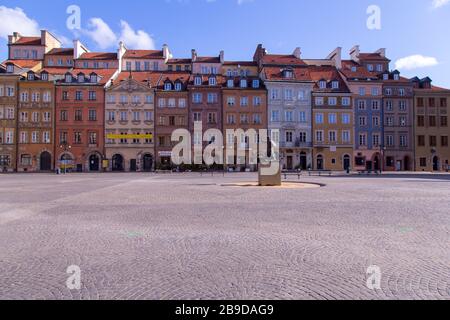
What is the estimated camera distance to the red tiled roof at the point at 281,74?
56.7 metres

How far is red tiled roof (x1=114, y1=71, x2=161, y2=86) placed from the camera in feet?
186

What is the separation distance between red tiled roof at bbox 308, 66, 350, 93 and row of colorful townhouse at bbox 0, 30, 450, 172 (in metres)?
0.17

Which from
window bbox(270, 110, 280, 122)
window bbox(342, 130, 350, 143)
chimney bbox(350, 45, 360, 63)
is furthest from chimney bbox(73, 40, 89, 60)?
chimney bbox(350, 45, 360, 63)

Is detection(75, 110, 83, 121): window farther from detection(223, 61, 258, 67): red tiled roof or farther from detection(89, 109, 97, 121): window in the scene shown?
detection(223, 61, 258, 67): red tiled roof

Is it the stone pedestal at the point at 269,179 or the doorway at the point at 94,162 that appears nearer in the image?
the stone pedestal at the point at 269,179

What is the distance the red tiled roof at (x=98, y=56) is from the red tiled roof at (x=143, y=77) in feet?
15.3

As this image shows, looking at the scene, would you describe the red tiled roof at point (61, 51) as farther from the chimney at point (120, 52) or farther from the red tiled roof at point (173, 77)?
the red tiled roof at point (173, 77)

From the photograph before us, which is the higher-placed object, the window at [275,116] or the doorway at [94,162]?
the window at [275,116]

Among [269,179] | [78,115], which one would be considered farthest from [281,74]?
[269,179]

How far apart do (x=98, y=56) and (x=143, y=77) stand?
10.7 metres

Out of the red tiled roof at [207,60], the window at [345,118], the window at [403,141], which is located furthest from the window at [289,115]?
the window at [403,141]

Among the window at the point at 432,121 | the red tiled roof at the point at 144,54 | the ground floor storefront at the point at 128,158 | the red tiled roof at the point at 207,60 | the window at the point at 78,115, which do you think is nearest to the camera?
the window at the point at 78,115

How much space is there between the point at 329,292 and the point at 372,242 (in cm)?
302

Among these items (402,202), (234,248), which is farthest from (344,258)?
(402,202)
